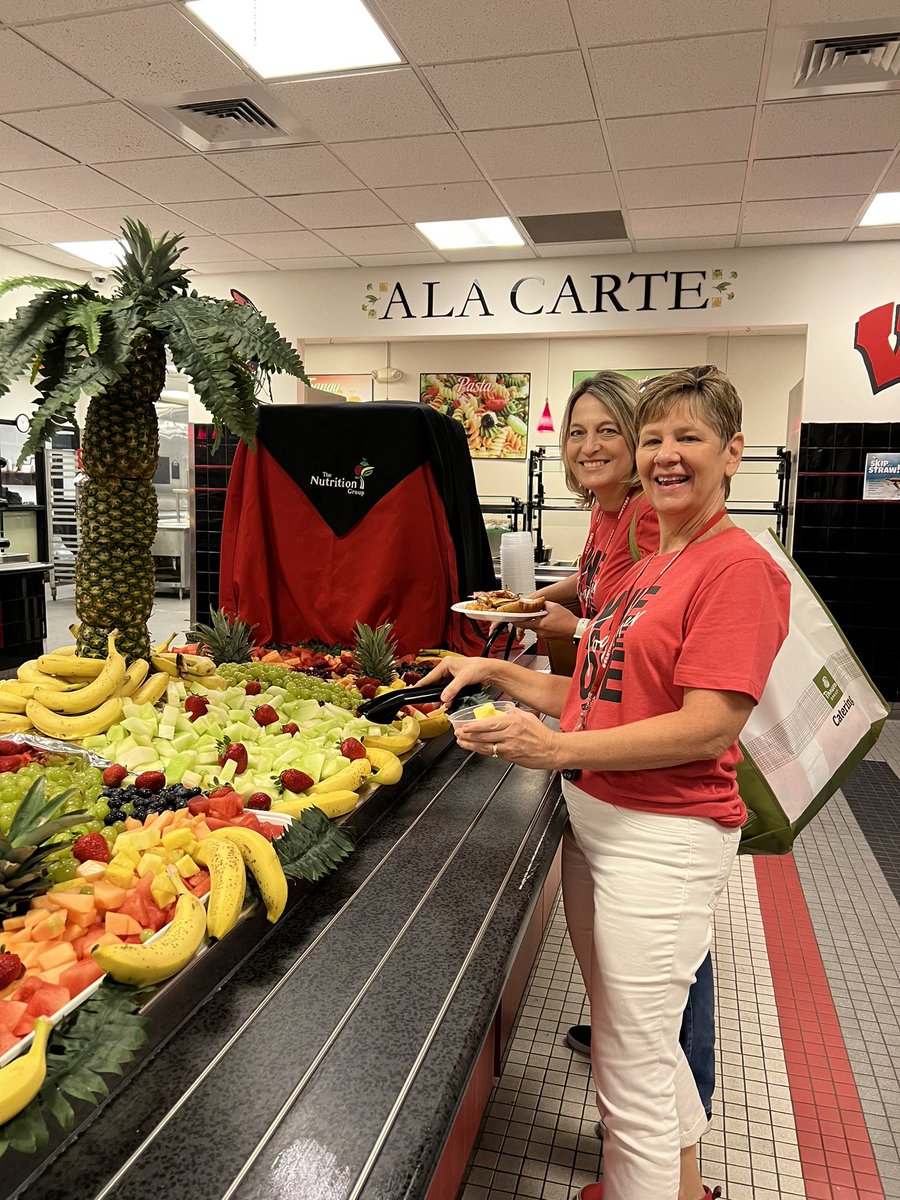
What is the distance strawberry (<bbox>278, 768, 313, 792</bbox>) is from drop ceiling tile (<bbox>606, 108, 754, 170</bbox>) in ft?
13.6

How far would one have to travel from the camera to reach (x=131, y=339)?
211 cm

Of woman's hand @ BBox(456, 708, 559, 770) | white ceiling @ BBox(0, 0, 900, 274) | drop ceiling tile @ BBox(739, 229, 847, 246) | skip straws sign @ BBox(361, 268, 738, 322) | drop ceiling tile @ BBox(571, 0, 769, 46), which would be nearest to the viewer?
woman's hand @ BBox(456, 708, 559, 770)

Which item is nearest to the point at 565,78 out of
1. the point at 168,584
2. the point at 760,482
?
the point at 760,482

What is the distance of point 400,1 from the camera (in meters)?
3.54

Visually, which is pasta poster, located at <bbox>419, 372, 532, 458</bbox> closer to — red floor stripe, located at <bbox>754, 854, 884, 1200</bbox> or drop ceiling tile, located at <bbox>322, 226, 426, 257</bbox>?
drop ceiling tile, located at <bbox>322, 226, 426, 257</bbox>

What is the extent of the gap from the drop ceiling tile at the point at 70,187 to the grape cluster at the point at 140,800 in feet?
17.0

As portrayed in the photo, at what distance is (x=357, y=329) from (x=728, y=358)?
11.5 feet

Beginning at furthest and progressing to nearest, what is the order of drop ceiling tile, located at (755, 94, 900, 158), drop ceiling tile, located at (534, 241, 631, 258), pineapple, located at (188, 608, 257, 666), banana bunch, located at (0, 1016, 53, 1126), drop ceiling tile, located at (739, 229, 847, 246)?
1. drop ceiling tile, located at (534, 241, 631, 258)
2. drop ceiling tile, located at (739, 229, 847, 246)
3. drop ceiling tile, located at (755, 94, 900, 158)
4. pineapple, located at (188, 608, 257, 666)
5. banana bunch, located at (0, 1016, 53, 1126)

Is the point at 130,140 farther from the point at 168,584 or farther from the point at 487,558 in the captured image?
the point at 168,584

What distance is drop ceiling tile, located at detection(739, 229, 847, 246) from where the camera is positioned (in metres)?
6.33

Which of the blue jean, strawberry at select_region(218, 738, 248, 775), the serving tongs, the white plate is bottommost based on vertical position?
the blue jean

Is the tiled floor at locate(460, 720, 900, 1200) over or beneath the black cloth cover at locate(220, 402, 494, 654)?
beneath

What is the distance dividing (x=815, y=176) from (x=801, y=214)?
73cm

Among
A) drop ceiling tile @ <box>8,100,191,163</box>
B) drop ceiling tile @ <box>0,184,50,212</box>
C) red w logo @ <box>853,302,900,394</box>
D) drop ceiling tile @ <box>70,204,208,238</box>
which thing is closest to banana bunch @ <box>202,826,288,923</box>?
drop ceiling tile @ <box>8,100,191,163</box>
